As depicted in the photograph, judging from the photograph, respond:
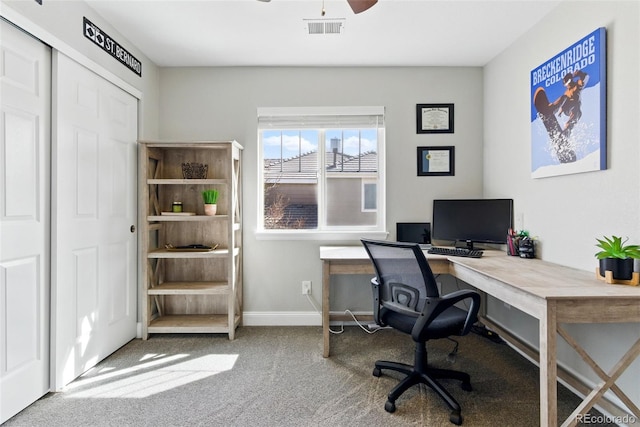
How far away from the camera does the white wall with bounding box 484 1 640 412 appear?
1.68m

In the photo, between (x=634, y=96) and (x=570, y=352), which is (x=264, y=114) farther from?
(x=570, y=352)

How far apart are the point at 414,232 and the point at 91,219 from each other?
2665mm

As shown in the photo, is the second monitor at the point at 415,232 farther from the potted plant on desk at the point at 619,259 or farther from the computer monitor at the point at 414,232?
the potted plant on desk at the point at 619,259

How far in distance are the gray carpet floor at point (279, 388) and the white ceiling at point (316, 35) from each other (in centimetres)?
250

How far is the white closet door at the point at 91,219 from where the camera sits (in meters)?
2.02

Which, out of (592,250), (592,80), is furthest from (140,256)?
(592,80)

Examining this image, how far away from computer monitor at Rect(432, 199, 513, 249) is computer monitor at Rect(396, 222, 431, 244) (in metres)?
0.10

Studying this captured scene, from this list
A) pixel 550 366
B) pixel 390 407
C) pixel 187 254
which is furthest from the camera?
pixel 187 254

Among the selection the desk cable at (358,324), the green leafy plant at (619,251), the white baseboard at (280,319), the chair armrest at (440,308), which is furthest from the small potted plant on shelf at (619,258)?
the white baseboard at (280,319)

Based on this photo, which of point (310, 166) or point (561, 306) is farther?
point (310, 166)

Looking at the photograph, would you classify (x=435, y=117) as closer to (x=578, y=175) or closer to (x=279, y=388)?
(x=578, y=175)

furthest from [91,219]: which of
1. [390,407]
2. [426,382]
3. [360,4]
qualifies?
[426,382]

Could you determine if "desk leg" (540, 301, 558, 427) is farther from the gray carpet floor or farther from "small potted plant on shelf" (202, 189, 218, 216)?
"small potted plant on shelf" (202, 189, 218, 216)

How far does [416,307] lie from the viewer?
186cm
